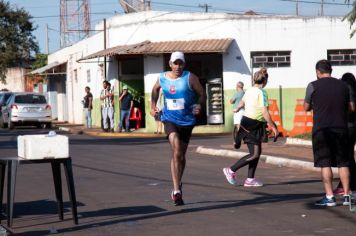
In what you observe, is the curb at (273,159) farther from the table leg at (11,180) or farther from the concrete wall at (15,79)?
the concrete wall at (15,79)

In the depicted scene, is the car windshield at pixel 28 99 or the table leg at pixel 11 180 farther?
the car windshield at pixel 28 99

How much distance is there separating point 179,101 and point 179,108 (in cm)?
9

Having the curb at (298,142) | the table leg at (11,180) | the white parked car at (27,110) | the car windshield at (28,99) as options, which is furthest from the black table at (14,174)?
the car windshield at (28,99)

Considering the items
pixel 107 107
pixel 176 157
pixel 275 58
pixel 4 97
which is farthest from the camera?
pixel 4 97

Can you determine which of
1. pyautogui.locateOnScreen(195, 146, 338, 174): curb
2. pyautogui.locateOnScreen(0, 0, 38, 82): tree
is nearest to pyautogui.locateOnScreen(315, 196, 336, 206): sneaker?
pyautogui.locateOnScreen(195, 146, 338, 174): curb

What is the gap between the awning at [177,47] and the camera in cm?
2905

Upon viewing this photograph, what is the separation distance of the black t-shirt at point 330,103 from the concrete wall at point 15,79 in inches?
2331

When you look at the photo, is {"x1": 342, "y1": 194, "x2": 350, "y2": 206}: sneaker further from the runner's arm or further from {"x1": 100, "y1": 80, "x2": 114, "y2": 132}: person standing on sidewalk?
{"x1": 100, "y1": 80, "x2": 114, "y2": 132}: person standing on sidewalk

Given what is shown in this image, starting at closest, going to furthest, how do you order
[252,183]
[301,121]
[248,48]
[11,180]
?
[11,180], [252,183], [301,121], [248,48]

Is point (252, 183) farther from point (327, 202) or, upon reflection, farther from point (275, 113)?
point (275, 113)

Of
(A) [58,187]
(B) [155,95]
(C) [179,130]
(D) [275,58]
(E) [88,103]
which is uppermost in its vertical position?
(D) [275,58]

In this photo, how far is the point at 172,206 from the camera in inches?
391

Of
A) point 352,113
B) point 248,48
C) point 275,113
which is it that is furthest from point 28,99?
point 352,113

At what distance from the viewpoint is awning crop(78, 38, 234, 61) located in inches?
1144
